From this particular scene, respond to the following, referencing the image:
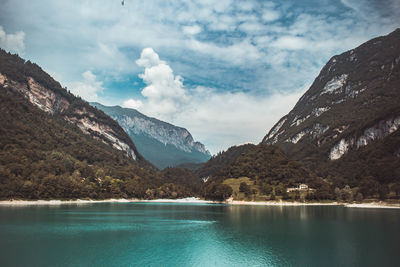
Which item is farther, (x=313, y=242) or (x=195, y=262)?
(x=313, y=242)

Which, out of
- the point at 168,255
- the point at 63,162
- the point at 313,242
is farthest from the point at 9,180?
the point at 313,242

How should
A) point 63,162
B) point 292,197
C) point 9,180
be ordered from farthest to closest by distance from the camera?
1. point 63,162
2. point 292,197
3. point 9,180

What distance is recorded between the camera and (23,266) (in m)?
30.4

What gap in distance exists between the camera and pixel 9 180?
122812 millimetres

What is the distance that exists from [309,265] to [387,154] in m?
181

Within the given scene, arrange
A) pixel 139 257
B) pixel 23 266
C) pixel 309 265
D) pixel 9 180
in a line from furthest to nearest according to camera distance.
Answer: pixel 9 180 → pixel 139 257 → pixel 309 265 → pixel 23 266

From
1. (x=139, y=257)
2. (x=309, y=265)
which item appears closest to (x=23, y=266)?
(x=139, y=257)

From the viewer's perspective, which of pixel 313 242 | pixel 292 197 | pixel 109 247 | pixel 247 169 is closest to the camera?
pixel 109 247

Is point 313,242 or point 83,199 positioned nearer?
point 313,242

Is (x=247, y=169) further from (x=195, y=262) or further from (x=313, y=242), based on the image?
(x=195, y=262)

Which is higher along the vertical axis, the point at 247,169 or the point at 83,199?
the point at 247,169

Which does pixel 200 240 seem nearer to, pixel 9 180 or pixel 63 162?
pixel 9 180

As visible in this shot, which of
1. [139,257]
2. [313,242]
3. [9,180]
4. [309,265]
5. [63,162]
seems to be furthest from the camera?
[63,162]

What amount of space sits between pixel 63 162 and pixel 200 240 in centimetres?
14784
